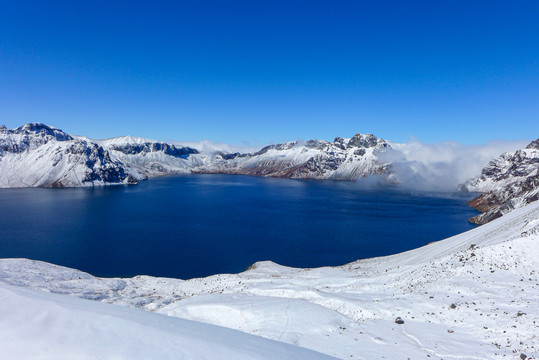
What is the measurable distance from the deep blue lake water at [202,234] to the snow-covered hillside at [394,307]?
28983 millimetres

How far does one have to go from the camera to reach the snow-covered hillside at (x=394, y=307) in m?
17.8

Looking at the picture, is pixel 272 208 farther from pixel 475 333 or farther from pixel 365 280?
pixel 475 333

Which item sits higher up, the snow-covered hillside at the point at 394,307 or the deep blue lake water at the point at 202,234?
the snow-covered hillside at the point at 394,307

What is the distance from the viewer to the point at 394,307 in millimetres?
24719

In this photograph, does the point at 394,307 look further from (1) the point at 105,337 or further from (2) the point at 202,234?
(2) the point at 202,234

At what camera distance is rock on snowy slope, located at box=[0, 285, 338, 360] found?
9.53m

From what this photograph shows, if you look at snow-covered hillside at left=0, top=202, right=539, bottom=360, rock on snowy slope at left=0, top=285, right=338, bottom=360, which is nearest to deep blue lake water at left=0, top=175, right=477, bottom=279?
snow-covered hillside at left=0, top=202, right=539, bottom=360

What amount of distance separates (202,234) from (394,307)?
73.7 metres

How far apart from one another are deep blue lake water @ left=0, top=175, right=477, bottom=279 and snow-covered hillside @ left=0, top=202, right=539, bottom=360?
95.1ft

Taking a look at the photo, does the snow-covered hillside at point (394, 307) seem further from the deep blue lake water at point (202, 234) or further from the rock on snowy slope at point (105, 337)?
the deep blue lake water at point (202, 234)

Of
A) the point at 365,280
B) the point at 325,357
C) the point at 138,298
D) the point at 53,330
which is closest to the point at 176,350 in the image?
the point at 53,330

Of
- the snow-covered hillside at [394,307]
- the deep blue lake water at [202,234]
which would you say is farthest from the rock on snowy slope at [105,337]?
the deep blue lake water at [202,234]

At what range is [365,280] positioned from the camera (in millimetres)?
36562

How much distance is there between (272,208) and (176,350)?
139 metres
